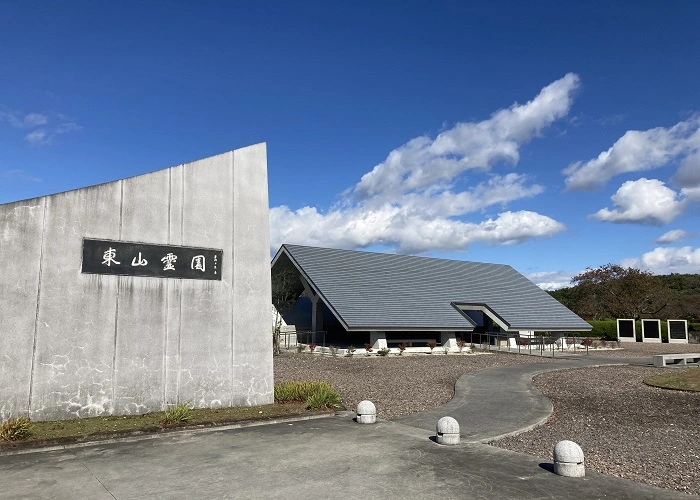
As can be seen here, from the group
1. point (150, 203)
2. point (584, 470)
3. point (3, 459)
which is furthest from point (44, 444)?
point (584, 470)

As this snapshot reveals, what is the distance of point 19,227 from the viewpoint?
952cm

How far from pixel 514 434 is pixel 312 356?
1785 centimetres

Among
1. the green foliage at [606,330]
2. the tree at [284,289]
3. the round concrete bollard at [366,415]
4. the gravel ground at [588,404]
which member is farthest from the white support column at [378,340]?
the green foliage at [606,330]

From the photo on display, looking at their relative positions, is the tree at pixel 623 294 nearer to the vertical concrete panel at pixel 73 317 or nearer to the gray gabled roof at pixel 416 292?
the gray gabled roof at pixel 416 292

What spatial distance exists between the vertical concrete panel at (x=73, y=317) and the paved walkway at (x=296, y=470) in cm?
176

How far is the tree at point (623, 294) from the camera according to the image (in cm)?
5369

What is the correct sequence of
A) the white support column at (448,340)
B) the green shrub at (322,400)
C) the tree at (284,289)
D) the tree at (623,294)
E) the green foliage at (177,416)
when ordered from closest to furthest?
the green foliage at (177,416)
the green shrub at (322,400)
the white support column at (448,340)
the tree at (284,289)
the tree at (623,294)

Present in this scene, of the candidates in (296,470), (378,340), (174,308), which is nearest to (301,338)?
(378,340)

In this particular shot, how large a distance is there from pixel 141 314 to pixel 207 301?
1.52m

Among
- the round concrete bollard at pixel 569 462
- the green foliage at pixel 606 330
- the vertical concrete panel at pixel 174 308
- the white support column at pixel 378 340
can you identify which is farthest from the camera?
the green foliage at pixel 606 330

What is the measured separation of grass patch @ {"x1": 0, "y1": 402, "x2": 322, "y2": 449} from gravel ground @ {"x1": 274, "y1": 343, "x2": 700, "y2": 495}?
300 cm

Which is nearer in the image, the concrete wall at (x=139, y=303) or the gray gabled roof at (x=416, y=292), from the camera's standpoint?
the concrete wall at (x=139, y=303)

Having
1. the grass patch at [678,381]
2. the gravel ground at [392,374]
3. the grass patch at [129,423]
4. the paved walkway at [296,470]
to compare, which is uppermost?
the grass patch at [129,423]

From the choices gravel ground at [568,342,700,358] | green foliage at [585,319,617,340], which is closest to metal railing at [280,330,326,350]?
gravel ground at [568,342,700,358]
